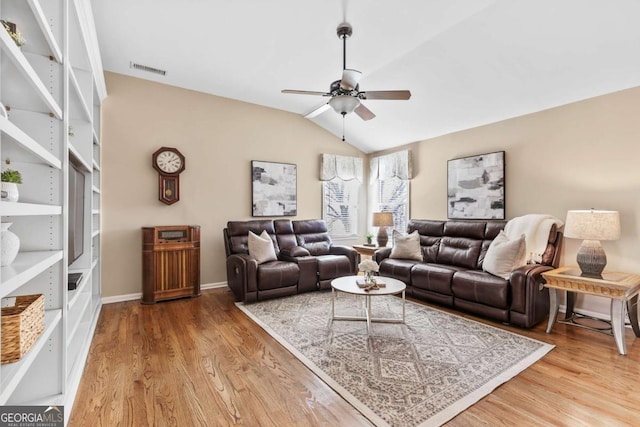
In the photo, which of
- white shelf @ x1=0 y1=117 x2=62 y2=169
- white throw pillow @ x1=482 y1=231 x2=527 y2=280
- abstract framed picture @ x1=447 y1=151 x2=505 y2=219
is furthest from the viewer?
abstract framed picture @ x1=447 y1=151 x2=505 y2=219

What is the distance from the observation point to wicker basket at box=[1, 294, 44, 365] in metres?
1.29

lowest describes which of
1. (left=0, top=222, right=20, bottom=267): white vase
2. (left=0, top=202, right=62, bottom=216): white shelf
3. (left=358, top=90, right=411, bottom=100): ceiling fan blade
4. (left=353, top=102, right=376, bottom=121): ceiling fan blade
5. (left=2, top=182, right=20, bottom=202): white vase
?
(left=0, top=222, right=20, bottom=267): white vase

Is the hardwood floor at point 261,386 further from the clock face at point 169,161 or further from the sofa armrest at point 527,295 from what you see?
the clock face at point 169,161

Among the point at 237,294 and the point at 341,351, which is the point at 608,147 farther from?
the point at 237,294

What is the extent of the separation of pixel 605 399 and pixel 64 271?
11.2ft

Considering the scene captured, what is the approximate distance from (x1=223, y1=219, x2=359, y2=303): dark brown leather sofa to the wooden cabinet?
18.4 inches

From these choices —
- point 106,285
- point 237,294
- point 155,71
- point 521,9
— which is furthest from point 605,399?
point 155,71

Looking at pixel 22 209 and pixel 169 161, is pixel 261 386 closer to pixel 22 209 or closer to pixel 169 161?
pixel 22 209

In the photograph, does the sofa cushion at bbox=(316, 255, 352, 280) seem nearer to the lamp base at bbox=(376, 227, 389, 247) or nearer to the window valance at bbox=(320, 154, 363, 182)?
the lamp base at bbox=(376, 227, 389, 247)

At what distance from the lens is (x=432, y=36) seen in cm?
319

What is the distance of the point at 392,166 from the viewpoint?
19.0ft

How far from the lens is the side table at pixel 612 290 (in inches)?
102

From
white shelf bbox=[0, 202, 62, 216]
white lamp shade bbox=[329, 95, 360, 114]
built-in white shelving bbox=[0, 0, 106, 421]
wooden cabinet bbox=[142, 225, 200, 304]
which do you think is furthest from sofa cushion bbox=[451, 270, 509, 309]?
white shelf bbox=[0, 202, 62, 216]

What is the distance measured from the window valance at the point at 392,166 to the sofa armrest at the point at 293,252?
232cm
